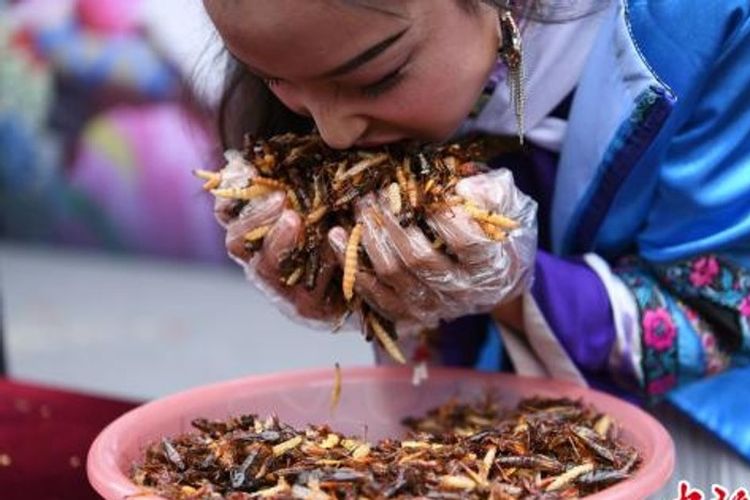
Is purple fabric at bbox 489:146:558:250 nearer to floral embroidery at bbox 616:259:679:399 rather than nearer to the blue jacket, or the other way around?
the blue jacket

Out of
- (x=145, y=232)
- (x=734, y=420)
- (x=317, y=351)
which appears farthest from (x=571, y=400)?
(x=145, y=232)

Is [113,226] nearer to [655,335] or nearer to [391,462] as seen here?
[655,335]

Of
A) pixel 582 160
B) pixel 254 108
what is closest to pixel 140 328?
pixel 254 108

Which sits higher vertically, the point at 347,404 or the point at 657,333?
the point at 657,333

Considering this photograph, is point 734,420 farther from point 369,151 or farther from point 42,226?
point 42,226

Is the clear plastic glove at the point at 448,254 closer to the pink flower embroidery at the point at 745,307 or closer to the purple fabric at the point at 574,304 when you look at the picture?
the purple fabric at the point at 574,304

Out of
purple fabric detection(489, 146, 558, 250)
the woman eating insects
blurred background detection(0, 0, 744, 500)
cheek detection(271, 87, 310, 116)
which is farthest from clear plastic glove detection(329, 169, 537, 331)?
blurred background detection(0, 0, 744, 500)
